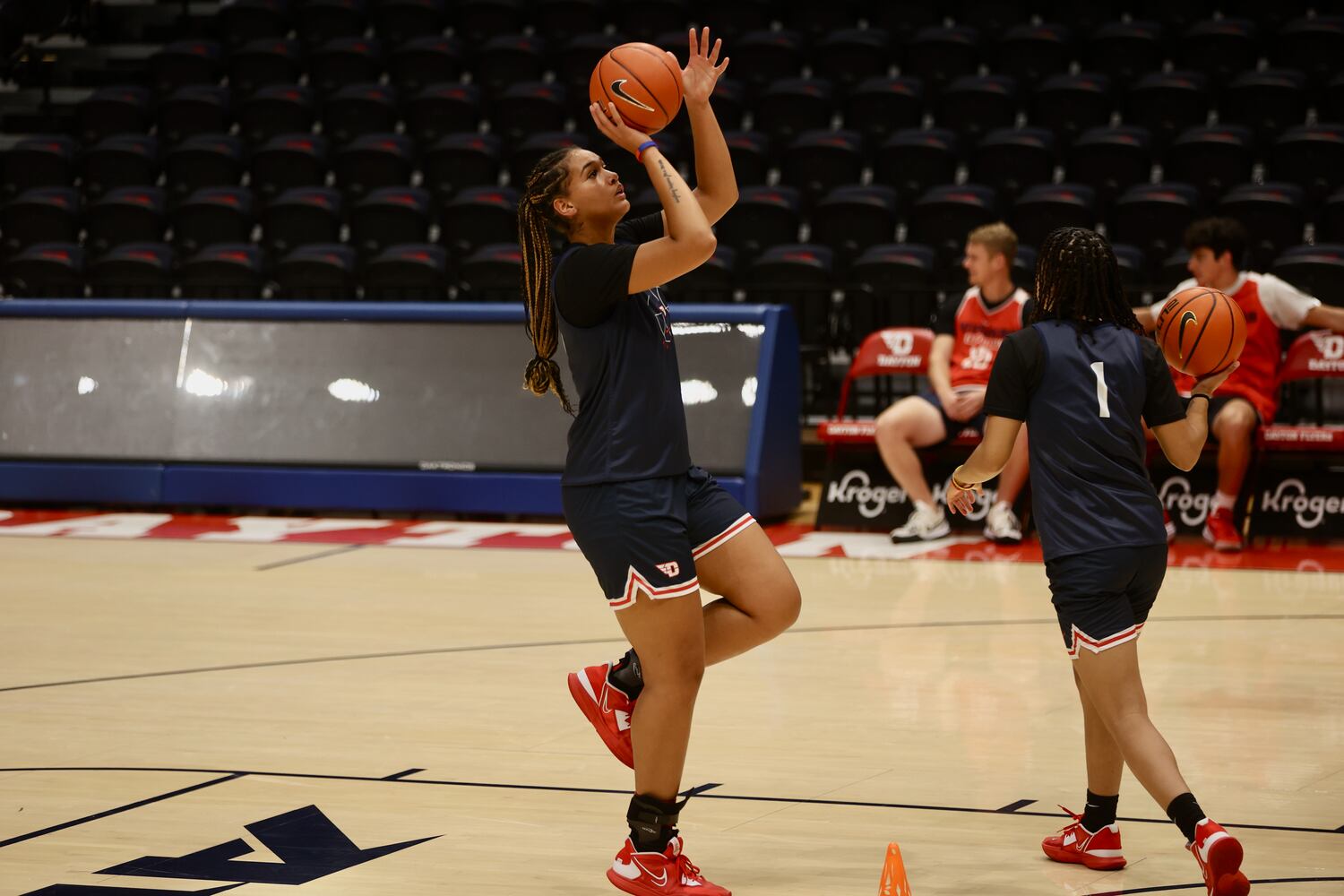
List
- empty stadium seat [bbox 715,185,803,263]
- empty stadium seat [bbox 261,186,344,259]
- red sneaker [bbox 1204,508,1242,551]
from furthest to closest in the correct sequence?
1. empty stadium seat [bbox 261,186,344,259]
2. empty stadium seat [bbox 715,185,803,263]
3. red sneaker [bbox 1204,508,1242,551]

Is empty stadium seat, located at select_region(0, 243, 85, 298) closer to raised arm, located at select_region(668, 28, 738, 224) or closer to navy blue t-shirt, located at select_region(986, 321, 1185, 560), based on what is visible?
raised arm, located at select_region(668, 28, 738, 224)

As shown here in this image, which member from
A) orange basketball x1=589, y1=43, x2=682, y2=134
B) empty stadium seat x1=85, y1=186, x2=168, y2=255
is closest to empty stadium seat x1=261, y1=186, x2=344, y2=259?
empty stadium seat x1=85, y1=186, x2=168, y2=255

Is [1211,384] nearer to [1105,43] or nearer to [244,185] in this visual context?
[1105,43]

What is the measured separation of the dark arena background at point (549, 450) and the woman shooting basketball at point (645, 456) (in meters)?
0.38

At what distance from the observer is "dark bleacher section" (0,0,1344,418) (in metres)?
12.3

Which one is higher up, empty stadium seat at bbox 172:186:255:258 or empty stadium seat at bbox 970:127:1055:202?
empty stadium seat at bbox 970:127:1055:202

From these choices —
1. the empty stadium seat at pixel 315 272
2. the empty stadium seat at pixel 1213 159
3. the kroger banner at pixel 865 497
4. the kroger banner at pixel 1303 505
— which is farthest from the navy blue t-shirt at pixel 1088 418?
the empty stadium seat at pixel 315 272

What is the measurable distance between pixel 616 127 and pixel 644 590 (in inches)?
40.7

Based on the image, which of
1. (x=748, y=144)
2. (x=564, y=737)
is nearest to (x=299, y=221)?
(x=748, y=144)

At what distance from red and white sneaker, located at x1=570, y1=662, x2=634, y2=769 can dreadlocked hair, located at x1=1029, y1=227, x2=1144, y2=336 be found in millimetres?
1317

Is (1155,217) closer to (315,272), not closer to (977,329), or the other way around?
(977,329)

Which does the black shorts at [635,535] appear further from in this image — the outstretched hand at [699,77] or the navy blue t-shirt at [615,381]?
the outstretched hand at [699,77]

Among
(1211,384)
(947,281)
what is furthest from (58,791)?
(947,281)

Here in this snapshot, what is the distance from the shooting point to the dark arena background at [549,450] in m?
4.46
